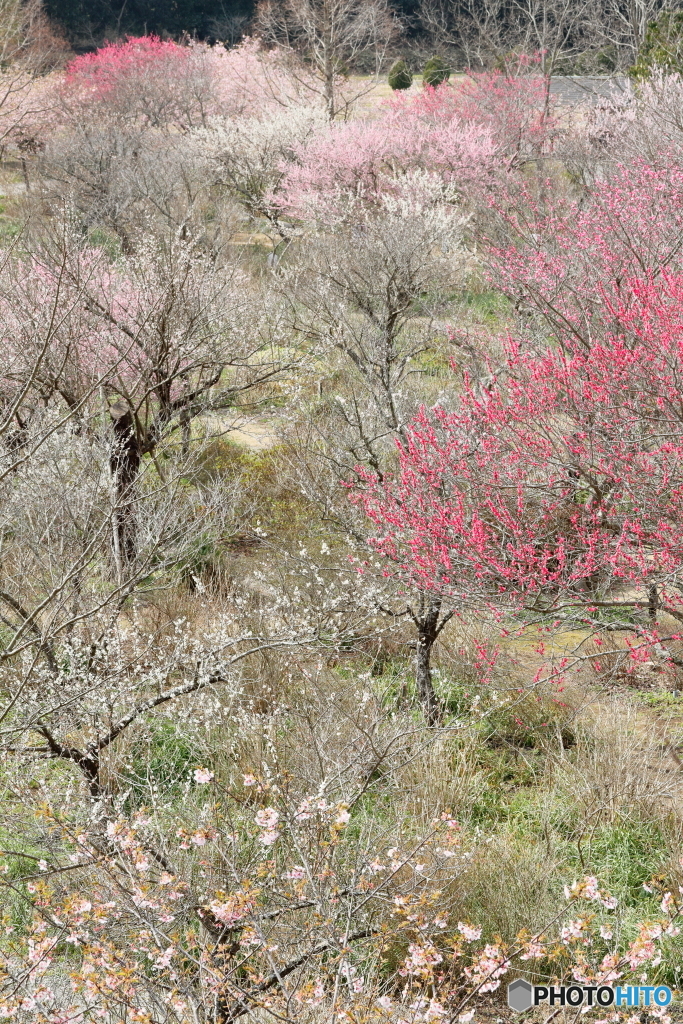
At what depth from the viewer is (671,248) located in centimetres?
888

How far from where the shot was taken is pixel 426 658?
6.39 metres

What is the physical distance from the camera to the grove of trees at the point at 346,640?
3305 mm

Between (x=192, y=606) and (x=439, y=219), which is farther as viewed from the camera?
(x=439, y=219)

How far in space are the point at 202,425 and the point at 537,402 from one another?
20.2ft

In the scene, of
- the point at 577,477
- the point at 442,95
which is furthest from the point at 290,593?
the point at 442,95

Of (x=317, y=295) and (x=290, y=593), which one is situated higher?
(x=317, y=295)

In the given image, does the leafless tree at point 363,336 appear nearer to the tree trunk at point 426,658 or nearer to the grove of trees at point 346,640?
the grove of trees at point 346,640

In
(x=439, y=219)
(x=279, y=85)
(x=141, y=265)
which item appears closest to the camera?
(x=141, y=265)

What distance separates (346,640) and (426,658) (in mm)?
642

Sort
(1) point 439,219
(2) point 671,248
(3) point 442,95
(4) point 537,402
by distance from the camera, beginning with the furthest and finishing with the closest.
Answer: (3) point 442,95
(1) point 439,219
(2) point 671,248
(4) point 537,402

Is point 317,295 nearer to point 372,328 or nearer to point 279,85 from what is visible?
point 372,328

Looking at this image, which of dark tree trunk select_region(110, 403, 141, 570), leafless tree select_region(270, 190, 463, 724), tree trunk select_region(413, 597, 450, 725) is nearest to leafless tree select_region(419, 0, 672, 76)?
leafless tree select_region(270, 190, 463, 724)

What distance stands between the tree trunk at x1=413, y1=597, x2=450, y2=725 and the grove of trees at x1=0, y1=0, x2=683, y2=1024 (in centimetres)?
3

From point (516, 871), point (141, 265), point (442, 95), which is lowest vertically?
point (516, 871)
